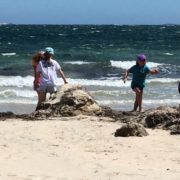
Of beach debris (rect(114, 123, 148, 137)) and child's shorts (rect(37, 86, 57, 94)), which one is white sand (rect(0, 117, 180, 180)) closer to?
beach debris (rect(114, 123, 148, 137))

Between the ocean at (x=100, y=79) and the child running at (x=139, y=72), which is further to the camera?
the ocean at (x=100, y=79)

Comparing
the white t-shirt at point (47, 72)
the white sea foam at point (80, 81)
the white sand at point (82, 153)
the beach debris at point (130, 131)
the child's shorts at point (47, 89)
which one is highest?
the white t-shirt at point (47, 72)

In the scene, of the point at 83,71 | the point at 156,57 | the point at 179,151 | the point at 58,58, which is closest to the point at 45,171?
the point at 179,151

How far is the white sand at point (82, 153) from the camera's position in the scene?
5797 millimetres

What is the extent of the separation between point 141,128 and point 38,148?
1.61 m

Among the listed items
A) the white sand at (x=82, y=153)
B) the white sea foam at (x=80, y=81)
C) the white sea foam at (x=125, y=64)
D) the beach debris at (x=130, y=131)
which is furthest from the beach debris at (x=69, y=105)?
the white sea foam at (x=125, y=64)

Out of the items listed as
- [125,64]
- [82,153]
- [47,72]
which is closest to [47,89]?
[47,72]

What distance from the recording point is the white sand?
580 centimetres

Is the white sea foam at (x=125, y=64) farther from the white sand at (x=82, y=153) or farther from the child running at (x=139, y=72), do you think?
the white sand at (x=82, y=153)


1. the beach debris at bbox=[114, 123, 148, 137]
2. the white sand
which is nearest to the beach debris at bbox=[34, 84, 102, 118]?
the white sand

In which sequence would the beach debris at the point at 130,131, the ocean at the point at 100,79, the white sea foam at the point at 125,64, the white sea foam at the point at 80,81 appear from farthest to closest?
the white sea foam at the point at 125,64, the white sea foam at the point at 80,81, the ocean at the point at 100,79, the beach debris at the point at 130,131

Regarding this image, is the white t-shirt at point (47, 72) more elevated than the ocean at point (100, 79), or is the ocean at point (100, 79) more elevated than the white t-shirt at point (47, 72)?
the white t-shirt at point (47, 72)

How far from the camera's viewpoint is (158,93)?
1603 centimetres

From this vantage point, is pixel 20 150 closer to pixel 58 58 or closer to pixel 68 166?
pixel 68 166
